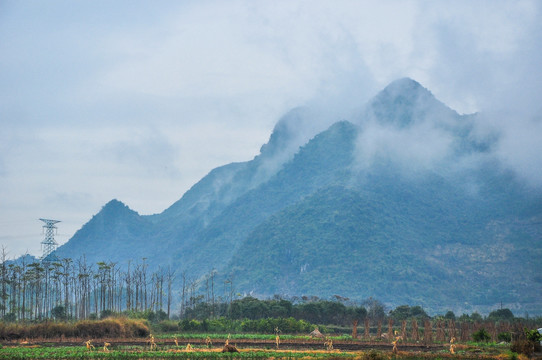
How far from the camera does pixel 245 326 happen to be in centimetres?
8662

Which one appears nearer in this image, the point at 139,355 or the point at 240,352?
the point at 139,355

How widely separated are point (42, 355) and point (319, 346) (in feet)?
80.5

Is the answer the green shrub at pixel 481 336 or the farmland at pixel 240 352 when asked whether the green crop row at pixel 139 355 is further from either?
the green shrub at pixel 481 336

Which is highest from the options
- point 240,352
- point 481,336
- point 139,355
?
point 139,355

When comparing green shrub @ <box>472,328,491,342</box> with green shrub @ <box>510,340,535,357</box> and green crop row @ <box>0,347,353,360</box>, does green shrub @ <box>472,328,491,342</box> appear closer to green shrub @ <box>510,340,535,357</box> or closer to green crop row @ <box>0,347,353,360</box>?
green shrub @ <box>510,340,535,357</box>

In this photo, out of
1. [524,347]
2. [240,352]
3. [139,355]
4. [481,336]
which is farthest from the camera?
[481,336]

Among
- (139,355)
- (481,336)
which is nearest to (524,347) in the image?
(481,336)

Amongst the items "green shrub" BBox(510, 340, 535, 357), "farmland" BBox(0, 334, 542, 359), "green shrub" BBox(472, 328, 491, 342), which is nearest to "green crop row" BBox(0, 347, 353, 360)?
"farmland" BBox(0, 334, 542, 359)

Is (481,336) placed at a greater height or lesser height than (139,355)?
lesser

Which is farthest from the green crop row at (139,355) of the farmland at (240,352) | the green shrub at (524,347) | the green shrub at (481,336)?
the green shrub at (481,336)

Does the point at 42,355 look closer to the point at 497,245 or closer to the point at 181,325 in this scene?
the point at 181,325

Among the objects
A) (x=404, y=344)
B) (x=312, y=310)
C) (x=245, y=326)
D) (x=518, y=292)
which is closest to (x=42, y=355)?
(x=404, y=344)

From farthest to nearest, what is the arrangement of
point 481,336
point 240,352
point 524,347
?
1. point 481,336
2. point 240,352
3. point 524,347

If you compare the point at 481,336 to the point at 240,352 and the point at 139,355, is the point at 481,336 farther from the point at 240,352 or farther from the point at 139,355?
the point at 139,355
